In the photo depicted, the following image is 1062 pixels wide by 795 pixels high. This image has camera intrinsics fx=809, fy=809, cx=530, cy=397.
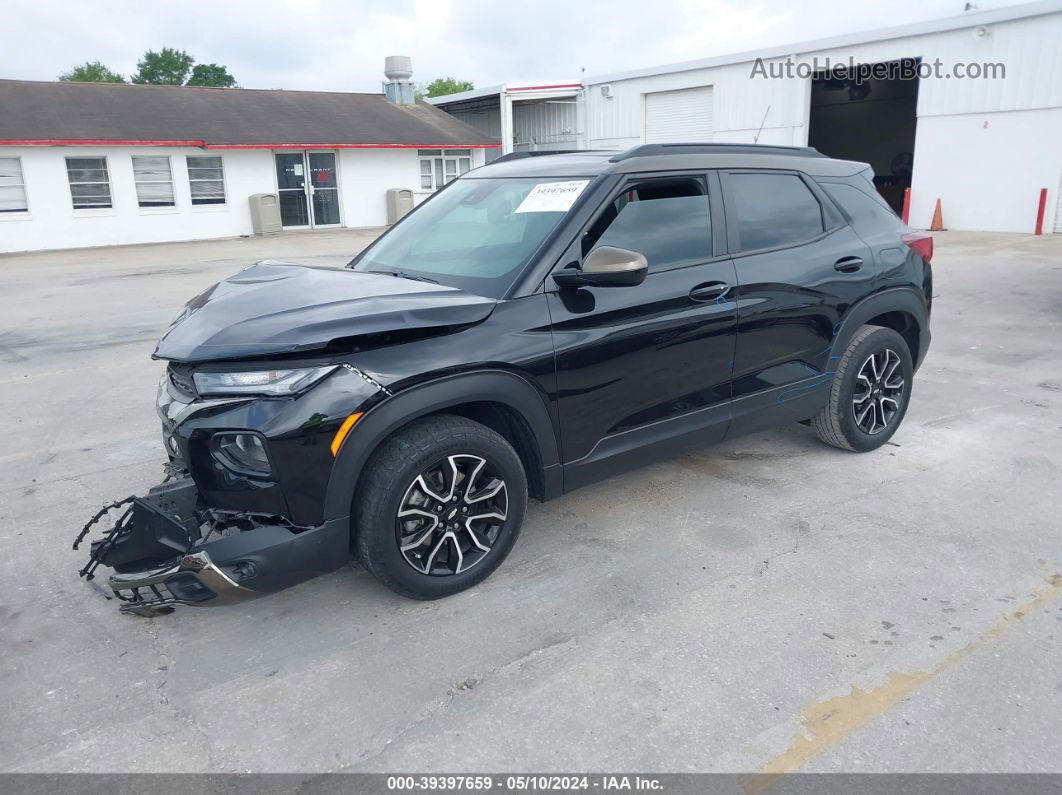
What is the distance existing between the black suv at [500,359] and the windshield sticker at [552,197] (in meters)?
0.02

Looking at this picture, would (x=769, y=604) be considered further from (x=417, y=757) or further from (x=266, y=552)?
(x=266, y=552)

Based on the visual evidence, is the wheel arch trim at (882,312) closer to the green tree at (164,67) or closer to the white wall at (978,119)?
the white wall at (978,119)

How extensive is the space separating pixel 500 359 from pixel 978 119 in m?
21.6

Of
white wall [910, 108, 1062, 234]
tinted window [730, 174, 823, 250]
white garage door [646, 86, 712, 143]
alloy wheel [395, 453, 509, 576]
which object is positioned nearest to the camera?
alloy wheel [395, 453, 509, 576]

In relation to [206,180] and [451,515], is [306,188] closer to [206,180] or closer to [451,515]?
[206,180]

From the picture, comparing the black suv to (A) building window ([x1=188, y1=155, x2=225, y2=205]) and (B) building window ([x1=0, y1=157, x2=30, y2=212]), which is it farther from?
(A) building window ([x1=188, y1=155, x2=225, y2=205])

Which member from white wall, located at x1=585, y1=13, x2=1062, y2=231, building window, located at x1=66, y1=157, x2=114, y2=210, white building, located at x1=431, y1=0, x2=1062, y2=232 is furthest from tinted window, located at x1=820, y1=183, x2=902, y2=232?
building window, located at x1=66, y1=157, x2=114, y2=210

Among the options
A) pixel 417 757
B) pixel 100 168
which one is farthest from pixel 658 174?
pixel 100 168

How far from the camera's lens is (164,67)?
78.6 m

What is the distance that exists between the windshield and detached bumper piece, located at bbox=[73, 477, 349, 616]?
4.34 feet

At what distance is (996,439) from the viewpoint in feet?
17.9

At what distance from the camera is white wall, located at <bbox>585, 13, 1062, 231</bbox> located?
62.5ft

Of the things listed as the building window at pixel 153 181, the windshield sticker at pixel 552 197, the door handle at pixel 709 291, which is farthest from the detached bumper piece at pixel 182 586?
the building window at pixel 153 181

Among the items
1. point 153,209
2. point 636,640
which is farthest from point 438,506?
point 153,209
